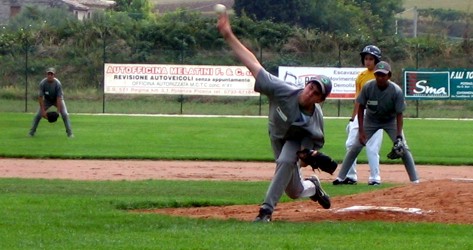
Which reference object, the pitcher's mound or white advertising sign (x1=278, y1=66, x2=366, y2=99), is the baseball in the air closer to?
the pitcher's mound

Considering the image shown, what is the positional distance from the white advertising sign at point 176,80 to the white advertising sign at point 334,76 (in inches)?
60.0

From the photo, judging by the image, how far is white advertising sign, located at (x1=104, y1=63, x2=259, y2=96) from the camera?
40.2 metres

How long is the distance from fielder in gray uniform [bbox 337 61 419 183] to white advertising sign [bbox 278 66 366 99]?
24.0 metres

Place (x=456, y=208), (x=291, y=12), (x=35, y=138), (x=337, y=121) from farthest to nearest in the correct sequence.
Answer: (x=291, y=12)
(x=337, y=121)
(x=35, y=138)
(x=456, y=208)

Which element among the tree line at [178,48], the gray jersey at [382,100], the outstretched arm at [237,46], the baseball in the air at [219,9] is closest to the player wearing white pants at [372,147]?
the gray jersey at [382,100]

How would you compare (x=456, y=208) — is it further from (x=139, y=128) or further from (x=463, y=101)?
(x=463, y=101)

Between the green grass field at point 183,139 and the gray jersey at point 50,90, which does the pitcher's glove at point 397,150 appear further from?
the gray jersey at point 50,90

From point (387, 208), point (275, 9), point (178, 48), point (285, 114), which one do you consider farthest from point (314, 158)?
point (275, 9)

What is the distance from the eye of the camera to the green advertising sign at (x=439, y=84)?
39156mm

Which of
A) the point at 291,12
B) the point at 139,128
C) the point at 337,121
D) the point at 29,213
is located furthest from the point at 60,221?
the point at 291,12

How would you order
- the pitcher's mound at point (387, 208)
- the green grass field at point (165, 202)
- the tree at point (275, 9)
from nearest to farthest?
the green grass field at point (165, 202) → the pitcher's mound at point (387, 208) → the tree at point (275, 9)

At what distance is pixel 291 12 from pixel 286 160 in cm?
6363

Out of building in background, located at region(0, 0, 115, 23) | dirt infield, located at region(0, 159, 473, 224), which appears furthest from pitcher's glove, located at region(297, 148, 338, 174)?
building in background, located at region(0, 0, 115, 23)

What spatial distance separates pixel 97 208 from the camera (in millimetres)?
11977
